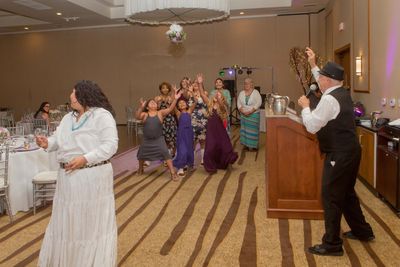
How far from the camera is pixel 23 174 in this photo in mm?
5371

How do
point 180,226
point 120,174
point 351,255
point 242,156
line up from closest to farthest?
point 351,255
point 180,226
point 120,174
point 242,156

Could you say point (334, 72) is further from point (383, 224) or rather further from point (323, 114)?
point (383, 224)

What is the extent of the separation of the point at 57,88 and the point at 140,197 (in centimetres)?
1165

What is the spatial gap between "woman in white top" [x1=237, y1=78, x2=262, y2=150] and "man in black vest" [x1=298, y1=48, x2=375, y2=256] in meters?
5.27

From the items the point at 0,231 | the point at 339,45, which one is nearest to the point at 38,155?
the point at 0,231

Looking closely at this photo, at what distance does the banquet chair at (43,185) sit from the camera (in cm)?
519

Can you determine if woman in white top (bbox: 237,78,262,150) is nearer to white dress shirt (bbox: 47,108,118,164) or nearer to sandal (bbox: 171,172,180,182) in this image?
sandal (bbox: 171,172,180,182)

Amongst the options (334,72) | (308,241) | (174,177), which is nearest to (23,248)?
(308,241)

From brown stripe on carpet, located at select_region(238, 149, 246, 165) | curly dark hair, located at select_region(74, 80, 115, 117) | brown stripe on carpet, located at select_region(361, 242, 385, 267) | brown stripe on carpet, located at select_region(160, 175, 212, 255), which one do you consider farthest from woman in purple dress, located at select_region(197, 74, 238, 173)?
curly dark hair, located at select_region(74, 80, 115, 117)

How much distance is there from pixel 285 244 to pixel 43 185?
327cm

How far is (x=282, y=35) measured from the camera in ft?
46.5

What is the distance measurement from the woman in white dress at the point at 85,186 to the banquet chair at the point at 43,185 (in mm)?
2234

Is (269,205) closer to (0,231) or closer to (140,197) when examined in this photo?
(140,197)

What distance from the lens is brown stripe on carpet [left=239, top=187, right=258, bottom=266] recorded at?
12.0 ft
